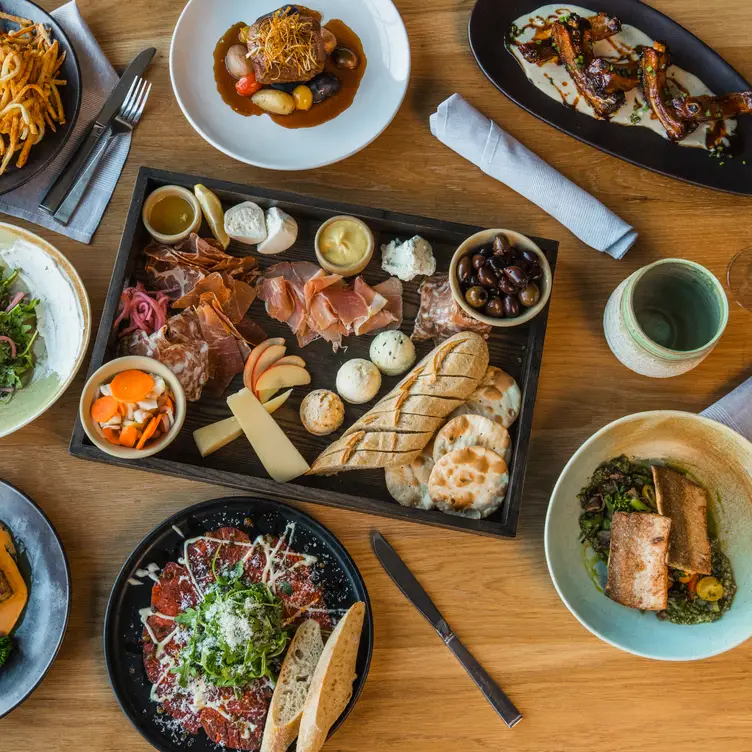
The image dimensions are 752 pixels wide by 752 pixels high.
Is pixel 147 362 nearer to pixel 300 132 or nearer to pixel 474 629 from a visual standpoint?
pixel 300 132

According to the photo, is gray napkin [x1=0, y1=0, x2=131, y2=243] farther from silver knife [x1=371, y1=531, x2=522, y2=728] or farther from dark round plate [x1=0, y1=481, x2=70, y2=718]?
silver knife [x1=371, y1=531, x2=522, y2=728]

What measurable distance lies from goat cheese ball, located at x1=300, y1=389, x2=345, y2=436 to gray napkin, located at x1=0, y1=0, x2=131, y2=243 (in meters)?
0.91

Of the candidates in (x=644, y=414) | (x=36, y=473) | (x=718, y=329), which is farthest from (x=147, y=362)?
(x=718, y=329)

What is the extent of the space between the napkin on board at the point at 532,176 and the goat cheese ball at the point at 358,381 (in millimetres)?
766

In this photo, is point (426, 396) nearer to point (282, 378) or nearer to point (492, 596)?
point (282, 378)

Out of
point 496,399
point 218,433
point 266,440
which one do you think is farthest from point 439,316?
point 218,433

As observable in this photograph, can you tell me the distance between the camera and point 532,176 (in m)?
2.25

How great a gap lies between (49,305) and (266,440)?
0.82 m

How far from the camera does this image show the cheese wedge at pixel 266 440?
212 cm

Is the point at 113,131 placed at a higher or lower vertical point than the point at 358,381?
higher

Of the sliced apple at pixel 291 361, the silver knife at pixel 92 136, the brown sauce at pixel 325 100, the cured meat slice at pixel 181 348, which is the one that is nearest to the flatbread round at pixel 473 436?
the sliced apple at pixel 291 361

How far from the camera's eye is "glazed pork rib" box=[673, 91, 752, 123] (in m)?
2.21

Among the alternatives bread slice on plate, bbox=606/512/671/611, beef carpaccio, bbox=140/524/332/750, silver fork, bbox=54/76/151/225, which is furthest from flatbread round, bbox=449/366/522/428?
silver fork, bbox=54/76/151/225

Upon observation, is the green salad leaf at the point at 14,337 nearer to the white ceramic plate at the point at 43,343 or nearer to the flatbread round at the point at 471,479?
the white ceramic plate at the point at 43,343
